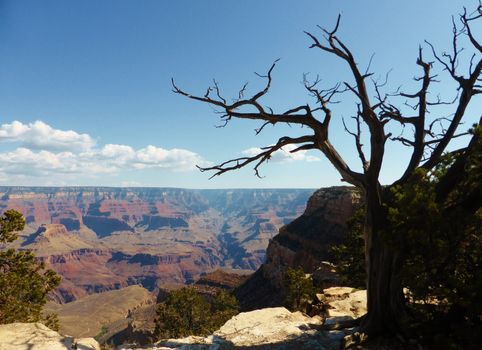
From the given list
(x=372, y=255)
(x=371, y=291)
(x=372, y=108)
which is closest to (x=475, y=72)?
(x=372, y=108)

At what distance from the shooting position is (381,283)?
37.5 feet

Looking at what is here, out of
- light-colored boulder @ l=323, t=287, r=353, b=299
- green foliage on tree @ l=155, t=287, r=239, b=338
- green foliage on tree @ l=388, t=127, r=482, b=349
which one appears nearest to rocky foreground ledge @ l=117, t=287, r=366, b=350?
light-colored boulder @ l=323, t=287, r=353, b=299

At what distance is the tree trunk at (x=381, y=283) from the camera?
37.0 ft

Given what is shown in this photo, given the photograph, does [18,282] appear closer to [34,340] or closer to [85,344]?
[34,340]

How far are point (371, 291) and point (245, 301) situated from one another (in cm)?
8631

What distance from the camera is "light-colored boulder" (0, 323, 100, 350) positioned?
10680 mm

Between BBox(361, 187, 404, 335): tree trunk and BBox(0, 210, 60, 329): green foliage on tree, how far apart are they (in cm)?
1731

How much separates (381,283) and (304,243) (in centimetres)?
9055

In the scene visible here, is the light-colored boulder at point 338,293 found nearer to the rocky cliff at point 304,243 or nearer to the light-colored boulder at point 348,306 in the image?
the light-colored boulder at point 348,306

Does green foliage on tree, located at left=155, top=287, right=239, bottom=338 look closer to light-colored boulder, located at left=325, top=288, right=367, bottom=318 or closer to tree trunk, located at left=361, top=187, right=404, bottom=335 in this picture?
light-colored boulder, located at left=325, top=288, right=367, bottom=318

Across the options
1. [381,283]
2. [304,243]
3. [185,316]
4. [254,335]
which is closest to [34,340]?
[254,335]

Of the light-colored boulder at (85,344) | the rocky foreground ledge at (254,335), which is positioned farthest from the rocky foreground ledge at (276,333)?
the light-colored boulder at (85,344)

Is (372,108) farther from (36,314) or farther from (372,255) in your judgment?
(36,314)

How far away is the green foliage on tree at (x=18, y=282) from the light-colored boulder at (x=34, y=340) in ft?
26.2
